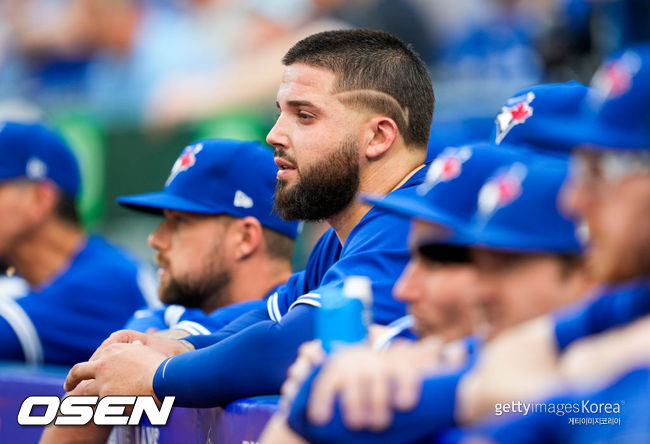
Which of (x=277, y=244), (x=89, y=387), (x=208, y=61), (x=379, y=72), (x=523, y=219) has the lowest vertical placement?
(x=89, y=387)

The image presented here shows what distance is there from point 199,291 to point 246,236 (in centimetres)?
27

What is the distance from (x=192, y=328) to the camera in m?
3.60

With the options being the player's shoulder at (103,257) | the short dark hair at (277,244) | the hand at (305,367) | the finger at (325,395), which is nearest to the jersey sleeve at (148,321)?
the short dark hair at (277,244)

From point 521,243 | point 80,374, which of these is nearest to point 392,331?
point 521,243

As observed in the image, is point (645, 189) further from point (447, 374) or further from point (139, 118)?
point (139, 118)

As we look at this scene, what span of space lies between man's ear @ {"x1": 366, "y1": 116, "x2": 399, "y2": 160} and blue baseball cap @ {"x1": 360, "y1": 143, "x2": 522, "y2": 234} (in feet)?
3.98

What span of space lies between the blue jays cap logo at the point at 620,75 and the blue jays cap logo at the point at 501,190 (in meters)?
0.21

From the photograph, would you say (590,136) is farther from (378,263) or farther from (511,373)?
(378,263)

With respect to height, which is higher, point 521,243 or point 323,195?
point 323,195

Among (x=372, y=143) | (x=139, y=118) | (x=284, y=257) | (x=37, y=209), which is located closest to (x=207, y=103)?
(x=139, y=118)

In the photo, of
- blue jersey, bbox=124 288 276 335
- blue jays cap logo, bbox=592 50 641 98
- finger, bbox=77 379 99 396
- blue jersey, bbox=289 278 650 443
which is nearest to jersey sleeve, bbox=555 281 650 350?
blue jersey, bbox=289 278 650 443

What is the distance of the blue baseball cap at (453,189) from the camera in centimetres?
201

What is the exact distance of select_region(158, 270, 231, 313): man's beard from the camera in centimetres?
399

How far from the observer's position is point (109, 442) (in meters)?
3.41
